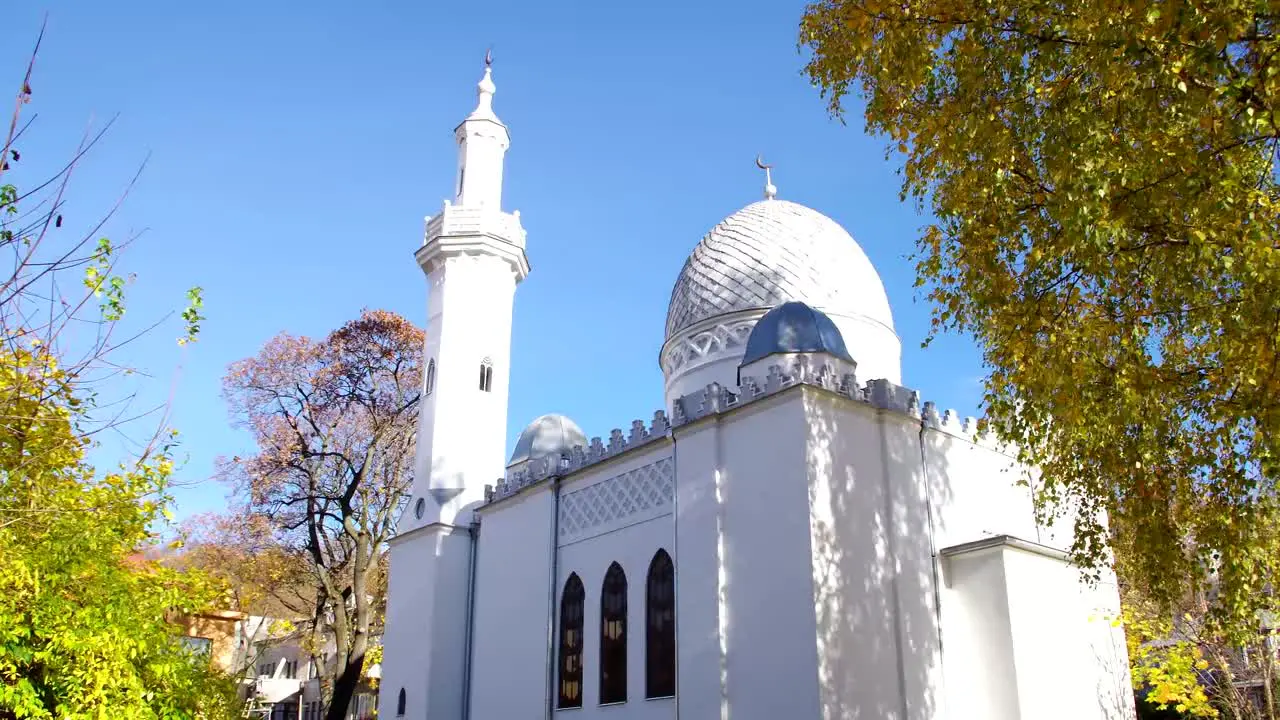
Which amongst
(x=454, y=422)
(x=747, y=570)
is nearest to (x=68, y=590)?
(x=747, y=570)

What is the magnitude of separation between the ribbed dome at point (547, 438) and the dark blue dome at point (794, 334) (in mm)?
5031

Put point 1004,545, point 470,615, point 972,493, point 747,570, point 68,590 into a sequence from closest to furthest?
point 68,590, point 747,570, point 1004,545, point 972,493, point 470,615

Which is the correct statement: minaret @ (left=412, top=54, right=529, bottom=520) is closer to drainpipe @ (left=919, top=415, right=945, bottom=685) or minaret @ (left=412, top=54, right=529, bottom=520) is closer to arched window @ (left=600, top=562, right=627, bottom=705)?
arched window @ (left=600, top=562, right=627, bottom=705)

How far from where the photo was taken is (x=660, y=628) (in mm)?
14023

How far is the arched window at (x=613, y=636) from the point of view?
1462 centimetres

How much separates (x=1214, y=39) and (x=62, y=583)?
865 cm

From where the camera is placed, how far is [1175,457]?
880 centimetres

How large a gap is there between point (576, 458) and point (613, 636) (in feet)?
10.6

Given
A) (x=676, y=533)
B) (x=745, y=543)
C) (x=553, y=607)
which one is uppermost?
(x=676, y=533)

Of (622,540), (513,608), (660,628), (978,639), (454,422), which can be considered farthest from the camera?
(454,422)

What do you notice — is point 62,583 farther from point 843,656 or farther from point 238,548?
point 238,548

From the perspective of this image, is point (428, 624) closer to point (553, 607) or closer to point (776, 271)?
point (553, 607)

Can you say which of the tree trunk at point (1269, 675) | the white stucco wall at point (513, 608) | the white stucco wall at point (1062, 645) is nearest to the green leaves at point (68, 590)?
the white stucco wall at point (513, 608)

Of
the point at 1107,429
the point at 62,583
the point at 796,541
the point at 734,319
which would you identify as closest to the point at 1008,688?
the point at 796,541
